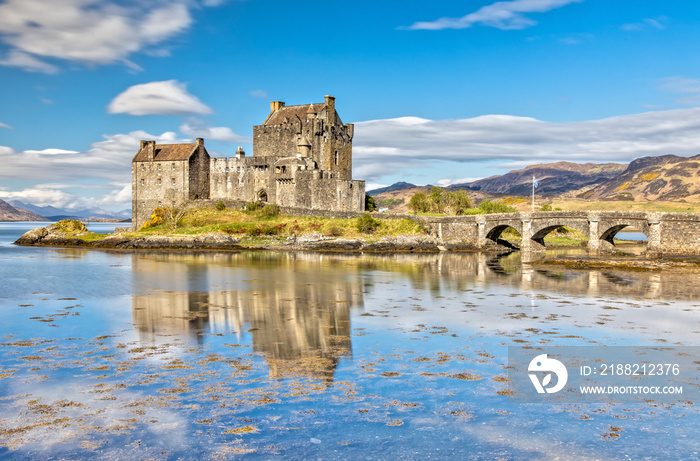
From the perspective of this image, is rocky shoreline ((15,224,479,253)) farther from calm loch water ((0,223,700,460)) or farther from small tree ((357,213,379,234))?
calm loch water ((0,223,700,460))

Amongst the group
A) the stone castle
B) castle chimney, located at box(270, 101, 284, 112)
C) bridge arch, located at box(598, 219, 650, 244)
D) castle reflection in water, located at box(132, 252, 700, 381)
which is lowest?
castle reflection in water, located at box(132, 252, 700, 381)

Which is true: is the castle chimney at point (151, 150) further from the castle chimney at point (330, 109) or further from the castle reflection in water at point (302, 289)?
the castle reflection in water at point (302, 289)

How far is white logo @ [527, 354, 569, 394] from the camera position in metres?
11.2

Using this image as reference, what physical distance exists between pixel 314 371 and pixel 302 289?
564 inches

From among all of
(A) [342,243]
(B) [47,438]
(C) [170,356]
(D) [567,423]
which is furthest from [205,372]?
(A) [342,243]

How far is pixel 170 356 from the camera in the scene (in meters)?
13.4

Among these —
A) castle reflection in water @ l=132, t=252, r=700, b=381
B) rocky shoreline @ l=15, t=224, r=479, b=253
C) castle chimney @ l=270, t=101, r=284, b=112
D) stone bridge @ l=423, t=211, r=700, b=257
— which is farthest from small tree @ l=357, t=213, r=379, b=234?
castle chimney @ l=270, t=101, r=284, b=112

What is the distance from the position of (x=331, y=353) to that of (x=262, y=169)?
173 ft

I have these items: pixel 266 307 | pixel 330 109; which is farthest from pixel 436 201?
pixel 266 307

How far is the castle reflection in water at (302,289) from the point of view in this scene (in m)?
15.5

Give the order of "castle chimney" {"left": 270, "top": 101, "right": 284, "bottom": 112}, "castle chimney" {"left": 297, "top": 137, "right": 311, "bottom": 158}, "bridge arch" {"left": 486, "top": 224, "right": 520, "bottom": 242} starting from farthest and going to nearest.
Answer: "castle chimney" {"left": 270, "top": 101, "right": 284, "bottom": 112} < "castle chimney" {"left": 297, "top": 137, "right": 311, "bottom": 158} < "bridge arch" {"left": 486, "top": 224, "right": 520, "bottom": 242}

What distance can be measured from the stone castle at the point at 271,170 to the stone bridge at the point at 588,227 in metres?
12.0

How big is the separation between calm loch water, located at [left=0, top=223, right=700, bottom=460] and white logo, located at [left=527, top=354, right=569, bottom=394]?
0.68 metres

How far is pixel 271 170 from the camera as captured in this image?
64375mm
